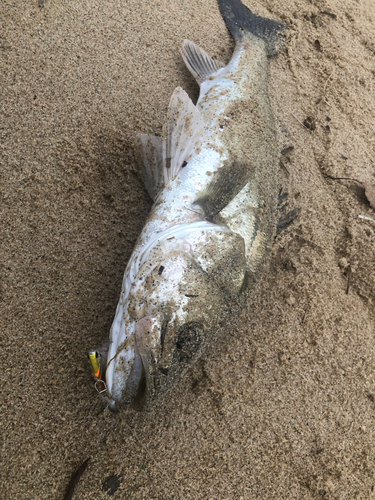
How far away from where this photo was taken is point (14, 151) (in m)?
2.26

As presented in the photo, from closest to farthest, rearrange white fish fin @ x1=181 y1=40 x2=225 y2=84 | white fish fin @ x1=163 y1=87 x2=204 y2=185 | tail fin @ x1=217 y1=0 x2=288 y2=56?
white fish fin @ x1=163 y1=87 x2=204 y2=185 < white fish fin @ x1=181 y1=40 x2=225 y2=84 < tail fin @ x1=217 y1=0 x2=288 y2=56

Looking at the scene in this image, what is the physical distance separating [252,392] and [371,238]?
163cm

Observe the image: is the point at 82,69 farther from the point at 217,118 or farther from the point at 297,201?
the point at 297,201

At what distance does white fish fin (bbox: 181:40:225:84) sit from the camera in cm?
306

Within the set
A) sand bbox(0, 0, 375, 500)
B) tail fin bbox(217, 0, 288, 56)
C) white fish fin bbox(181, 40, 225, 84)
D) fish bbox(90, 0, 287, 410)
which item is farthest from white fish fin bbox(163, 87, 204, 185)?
tail fin bbox(217, 0, 288, 56)

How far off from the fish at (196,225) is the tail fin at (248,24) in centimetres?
35

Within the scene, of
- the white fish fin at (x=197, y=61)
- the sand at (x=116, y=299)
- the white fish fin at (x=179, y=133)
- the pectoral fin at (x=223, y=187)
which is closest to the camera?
the sand at (x=116, y=299)

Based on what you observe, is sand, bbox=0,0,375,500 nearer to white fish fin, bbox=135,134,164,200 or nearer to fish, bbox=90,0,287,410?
white fish fin, bbox=135,134,164,200

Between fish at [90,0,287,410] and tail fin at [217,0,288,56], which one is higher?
tail fin at [217,0,288,56]

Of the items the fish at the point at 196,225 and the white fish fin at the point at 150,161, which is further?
the white fish fin at the point at 150,161

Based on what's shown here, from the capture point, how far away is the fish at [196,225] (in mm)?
1777

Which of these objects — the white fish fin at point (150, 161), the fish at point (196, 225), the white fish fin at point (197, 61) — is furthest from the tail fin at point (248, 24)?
the white fish fin at point (150, 161)

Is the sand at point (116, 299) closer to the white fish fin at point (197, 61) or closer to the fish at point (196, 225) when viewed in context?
the white fish fin at point (197, 61)

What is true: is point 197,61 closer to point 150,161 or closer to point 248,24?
point 248,24
